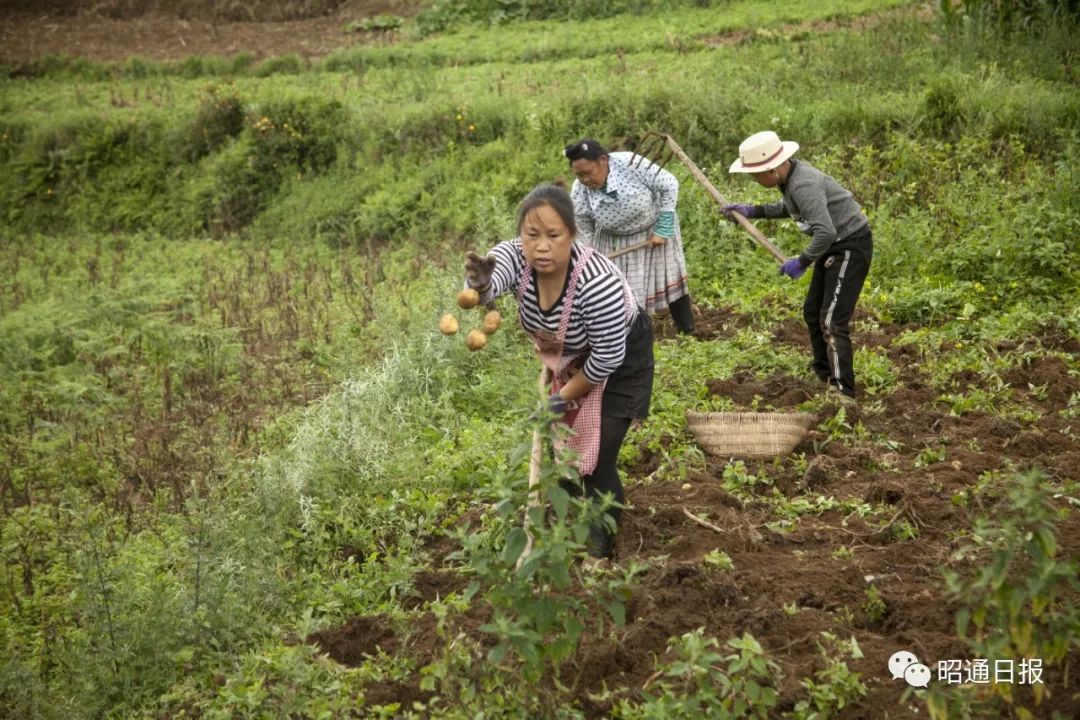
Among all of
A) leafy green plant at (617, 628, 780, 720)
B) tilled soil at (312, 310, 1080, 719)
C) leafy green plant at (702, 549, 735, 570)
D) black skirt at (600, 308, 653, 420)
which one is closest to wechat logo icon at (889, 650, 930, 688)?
tilled soil at (312, 310, 1080, 719)

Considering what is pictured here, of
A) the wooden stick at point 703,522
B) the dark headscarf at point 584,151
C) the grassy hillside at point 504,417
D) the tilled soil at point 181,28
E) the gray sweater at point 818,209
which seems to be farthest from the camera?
the tilled soil at point 181,28

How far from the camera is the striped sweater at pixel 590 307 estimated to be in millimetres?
4016

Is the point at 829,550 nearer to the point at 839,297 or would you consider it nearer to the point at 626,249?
the point at 839,297

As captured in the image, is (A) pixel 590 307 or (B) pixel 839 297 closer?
(A) pixel 590 307

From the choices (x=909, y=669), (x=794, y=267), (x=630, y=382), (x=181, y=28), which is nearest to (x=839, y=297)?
(x=794, y=267)

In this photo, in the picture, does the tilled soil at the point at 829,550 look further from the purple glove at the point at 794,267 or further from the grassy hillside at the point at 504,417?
the purple glove at the point at 794,267

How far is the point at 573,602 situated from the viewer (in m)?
3.27

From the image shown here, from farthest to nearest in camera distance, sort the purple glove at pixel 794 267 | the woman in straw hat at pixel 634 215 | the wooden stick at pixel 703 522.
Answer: the woman in straw hat at pixel 634 215 < the purple glove at pixel 794 267 < the wooden stick at pixel 703 522

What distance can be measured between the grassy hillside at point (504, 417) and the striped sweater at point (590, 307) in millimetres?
364

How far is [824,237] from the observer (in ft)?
19.1

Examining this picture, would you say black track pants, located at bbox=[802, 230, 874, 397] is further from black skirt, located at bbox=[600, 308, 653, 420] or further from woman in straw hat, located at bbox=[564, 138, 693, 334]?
black skirt, located at bbox=[600, 308, 653, 420]

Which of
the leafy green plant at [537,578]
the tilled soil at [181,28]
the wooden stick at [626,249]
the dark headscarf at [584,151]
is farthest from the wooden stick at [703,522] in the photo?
the tilled soil at [181,28]

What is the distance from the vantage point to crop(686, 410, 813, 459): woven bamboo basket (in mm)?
5570

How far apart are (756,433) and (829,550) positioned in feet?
3.62
